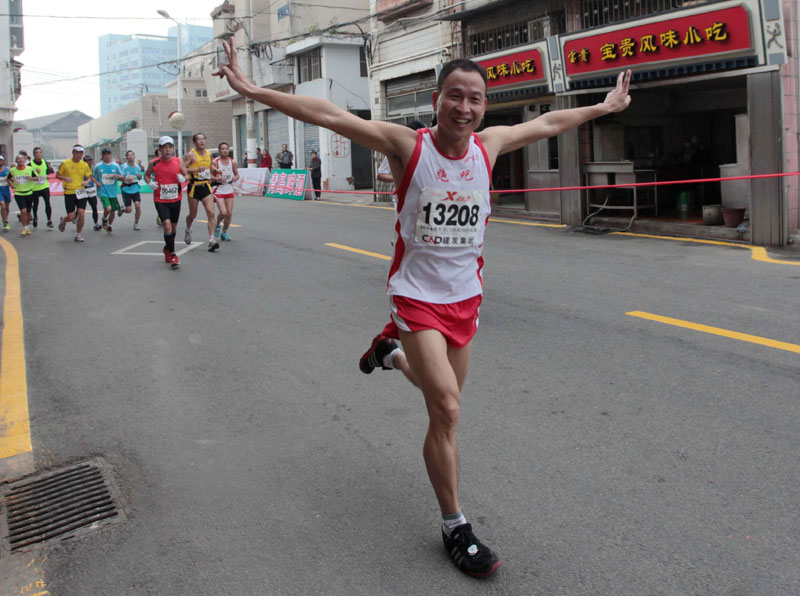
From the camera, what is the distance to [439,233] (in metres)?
3.35

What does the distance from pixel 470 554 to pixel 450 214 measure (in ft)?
4.54

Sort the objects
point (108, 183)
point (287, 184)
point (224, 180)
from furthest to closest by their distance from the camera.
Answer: point (287, 184) < point (108, 183) < point (224, 180)

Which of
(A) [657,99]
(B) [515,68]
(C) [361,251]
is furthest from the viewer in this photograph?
(A) [657,99]

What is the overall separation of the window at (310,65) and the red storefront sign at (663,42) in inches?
809

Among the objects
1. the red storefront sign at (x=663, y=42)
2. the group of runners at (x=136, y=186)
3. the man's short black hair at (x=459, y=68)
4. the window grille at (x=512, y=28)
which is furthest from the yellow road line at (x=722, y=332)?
the window grille at (x=512, y=28)

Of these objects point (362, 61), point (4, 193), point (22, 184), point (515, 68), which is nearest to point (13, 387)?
point (22, 184)

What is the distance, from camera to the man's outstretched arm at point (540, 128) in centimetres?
368

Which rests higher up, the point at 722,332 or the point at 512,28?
the point at 512,28

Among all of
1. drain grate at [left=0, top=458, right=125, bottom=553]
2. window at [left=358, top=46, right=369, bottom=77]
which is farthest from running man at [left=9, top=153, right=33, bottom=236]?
window at [left=358, top=46, right=369, bottom=77]

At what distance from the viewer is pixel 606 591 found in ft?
9.69

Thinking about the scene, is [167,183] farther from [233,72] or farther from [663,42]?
[233,72]

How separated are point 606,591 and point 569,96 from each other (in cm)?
1471

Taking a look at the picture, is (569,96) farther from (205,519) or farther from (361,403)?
(205,519)

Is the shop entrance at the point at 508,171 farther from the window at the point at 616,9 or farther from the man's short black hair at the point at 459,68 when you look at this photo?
the man's short black hair at the point at 459,68
